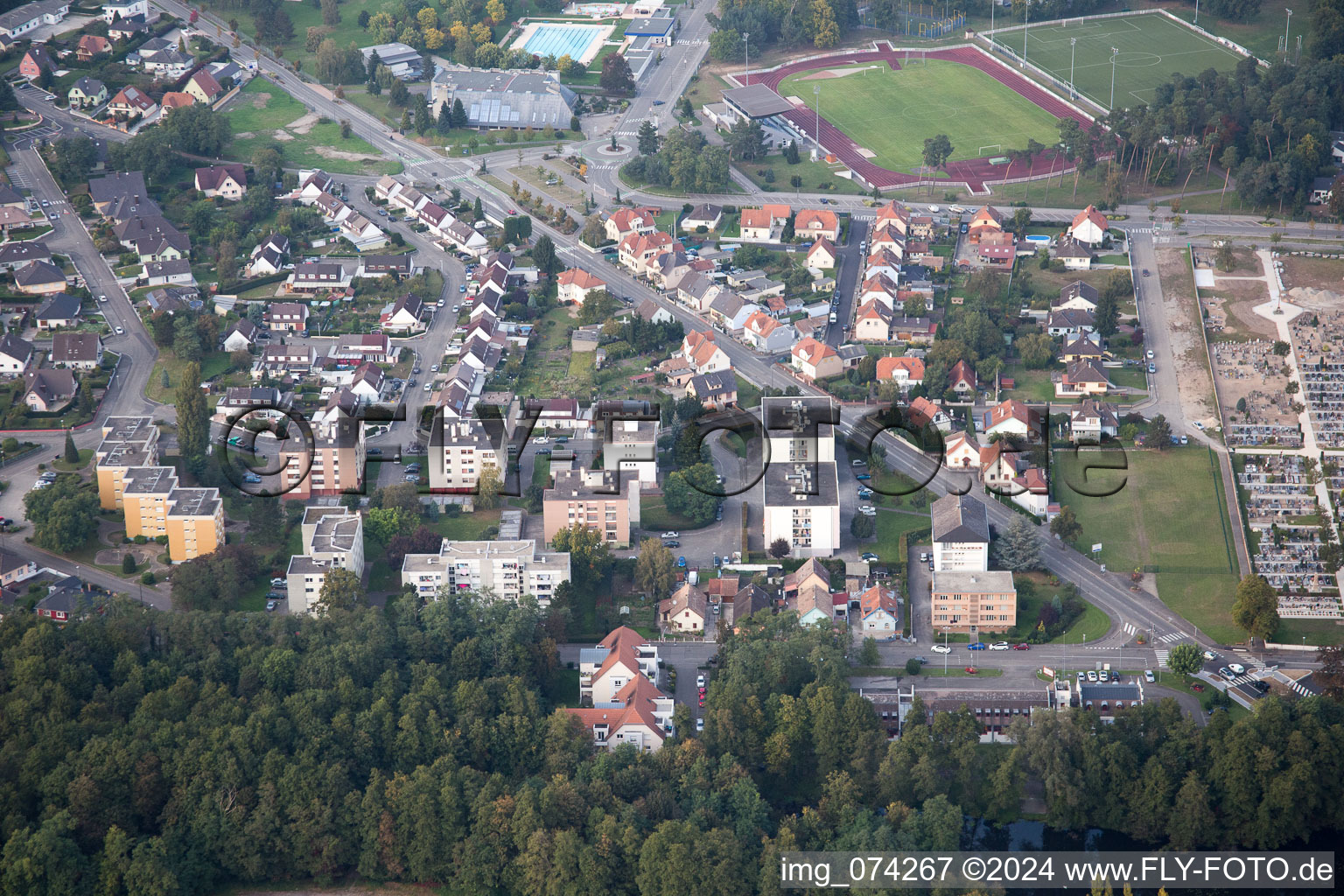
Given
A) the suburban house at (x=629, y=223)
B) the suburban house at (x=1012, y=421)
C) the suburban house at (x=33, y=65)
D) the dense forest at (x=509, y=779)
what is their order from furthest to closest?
the suburban house at (x=33, y=65) → the suburban house at (x=629, y=223) → the suburban house at (x=1012, y=421) → the dense forest at (x=509, y=779)

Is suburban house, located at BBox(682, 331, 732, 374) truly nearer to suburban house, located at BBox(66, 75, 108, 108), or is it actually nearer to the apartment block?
the apartment block

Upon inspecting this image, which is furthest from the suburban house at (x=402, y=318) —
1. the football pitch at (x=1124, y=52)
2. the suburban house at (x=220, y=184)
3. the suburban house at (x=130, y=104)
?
→ the football pitch at (x=1124, y=52)

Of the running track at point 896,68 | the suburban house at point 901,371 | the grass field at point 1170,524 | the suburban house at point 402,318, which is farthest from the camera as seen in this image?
the running track at point 896,68

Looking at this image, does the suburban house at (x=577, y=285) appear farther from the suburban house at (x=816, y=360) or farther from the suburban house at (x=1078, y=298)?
the suburban house at (x=1078, y=298)

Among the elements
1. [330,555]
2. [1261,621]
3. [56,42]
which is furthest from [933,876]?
[56,42]

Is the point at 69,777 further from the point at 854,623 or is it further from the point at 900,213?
the point at 900,213
